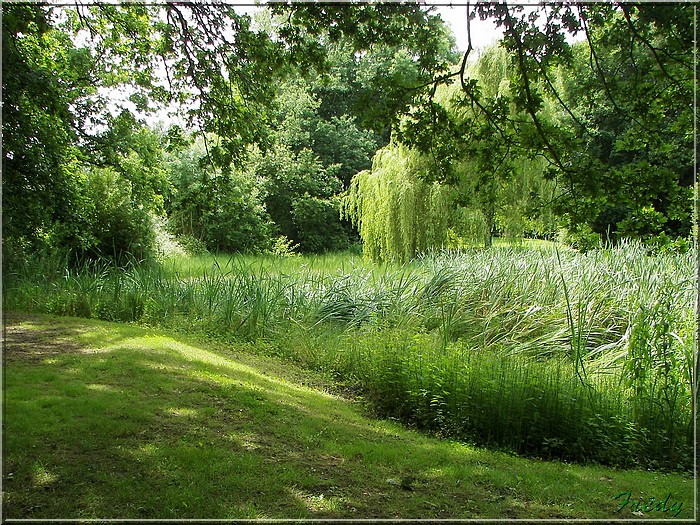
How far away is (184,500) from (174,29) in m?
4.46

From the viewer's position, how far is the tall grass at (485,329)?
3740 millimetres

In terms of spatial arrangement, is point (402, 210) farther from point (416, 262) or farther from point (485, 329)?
point (485, 329)

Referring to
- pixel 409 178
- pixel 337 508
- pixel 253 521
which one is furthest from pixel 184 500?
pixel 409 178

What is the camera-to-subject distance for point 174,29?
17.0 ft

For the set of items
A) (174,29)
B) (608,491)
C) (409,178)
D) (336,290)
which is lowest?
(608,491)

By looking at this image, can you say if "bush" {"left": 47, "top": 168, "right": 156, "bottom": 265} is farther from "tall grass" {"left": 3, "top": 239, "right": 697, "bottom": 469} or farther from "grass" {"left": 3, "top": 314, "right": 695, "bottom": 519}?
"grass" {"left": 3, "top": 314, "right": 695, "bottom": 519}

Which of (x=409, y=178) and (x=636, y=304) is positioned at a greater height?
(x=409, y=178)

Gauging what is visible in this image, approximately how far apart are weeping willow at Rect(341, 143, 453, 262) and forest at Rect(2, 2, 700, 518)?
224 centimetres

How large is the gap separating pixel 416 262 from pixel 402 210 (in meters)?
2.28

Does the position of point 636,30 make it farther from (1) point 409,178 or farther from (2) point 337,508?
(1) point 409,178

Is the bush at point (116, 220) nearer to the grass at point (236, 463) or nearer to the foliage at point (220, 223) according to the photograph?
the foliage at point (220, 223)

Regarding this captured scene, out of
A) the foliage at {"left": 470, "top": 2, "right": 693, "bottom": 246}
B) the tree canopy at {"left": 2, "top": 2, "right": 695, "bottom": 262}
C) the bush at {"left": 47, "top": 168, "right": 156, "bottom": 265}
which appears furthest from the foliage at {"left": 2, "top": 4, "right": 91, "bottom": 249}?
the foliage at {"left": 470, "top": 2, "right": 693, "bottom": 246}

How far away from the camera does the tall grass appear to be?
12.3 ft

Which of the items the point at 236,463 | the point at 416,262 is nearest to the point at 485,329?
the point at 236,463
